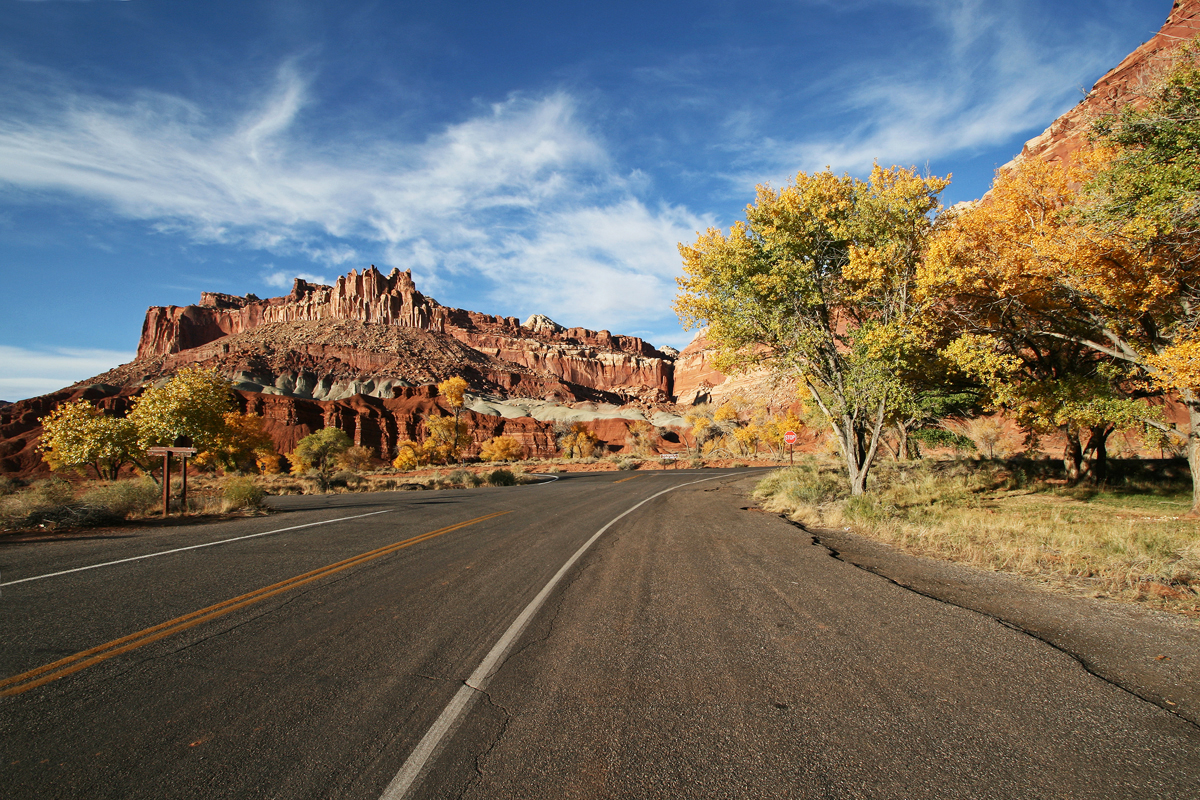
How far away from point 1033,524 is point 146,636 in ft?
A: 48.6

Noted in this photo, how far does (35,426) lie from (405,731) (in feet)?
365

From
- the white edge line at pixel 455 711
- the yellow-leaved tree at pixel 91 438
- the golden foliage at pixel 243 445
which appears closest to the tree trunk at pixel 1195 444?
the white edge line at pixel 455 711

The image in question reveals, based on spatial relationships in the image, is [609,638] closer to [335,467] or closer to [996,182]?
[996,182]

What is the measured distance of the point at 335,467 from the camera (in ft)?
182

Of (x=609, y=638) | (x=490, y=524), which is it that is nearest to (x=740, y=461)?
(x=490, y=524)

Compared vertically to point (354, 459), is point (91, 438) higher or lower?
higher

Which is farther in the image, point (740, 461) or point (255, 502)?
point (740, 461)

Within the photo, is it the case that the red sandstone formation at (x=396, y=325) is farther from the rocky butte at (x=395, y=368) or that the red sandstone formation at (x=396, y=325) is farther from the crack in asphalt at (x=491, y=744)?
the crack in asphalt at (x=491, y=744)

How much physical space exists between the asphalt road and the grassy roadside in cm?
267

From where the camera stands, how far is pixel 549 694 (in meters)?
3.62

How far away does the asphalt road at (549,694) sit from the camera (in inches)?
106

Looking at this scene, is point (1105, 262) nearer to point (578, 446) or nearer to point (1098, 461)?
point (1098, 461)

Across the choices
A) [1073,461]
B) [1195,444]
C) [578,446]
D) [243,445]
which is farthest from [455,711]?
[578,446]

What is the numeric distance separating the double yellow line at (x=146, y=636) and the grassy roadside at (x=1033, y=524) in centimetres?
965
